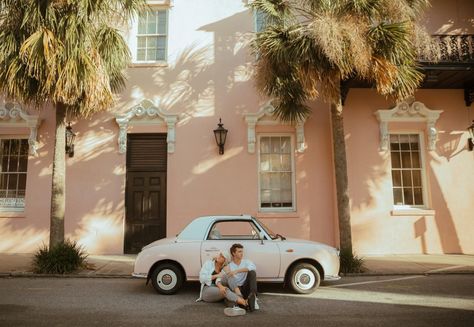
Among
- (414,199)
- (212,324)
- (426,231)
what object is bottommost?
(212,324)

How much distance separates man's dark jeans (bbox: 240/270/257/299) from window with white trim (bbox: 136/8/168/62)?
8.14m

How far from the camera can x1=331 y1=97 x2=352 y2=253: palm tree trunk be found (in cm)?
828

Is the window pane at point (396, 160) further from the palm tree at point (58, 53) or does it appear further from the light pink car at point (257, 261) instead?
the palm tree at point (58, 53)

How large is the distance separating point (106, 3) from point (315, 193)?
24.2ft

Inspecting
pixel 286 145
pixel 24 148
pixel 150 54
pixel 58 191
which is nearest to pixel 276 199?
pixel 286 145

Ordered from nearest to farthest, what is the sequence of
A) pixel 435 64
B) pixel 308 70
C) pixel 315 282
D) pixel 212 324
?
pixel 212 324 → pixel 315 282 → pixel 308 70 → pixel 435 64

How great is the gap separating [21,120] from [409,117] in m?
11.7

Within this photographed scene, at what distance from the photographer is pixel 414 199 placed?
1089 centimetres

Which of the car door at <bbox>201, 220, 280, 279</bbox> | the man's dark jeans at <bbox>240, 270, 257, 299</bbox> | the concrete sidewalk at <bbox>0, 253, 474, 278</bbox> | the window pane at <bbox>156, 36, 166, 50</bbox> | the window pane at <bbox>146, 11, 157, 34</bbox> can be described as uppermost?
the window pane at <bbox>146, 11, 157, 34</bbox>

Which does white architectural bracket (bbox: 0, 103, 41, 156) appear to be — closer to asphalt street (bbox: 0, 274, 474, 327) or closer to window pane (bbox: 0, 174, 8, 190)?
window pane (bbox: 0, 174, 8, 190)

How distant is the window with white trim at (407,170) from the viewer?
1089cm

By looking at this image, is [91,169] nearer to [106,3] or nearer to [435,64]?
[106,3]

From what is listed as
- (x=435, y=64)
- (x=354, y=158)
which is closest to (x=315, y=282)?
(x=354, y=158)

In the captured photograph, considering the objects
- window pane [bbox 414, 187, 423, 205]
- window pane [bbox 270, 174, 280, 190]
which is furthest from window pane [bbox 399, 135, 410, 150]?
window pane [bbox 270, 174, 280, 190]
